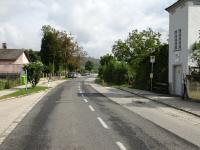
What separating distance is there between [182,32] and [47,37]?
68.0 metres

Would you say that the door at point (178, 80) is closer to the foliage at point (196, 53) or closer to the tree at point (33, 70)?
the foliage at point (196, 53)

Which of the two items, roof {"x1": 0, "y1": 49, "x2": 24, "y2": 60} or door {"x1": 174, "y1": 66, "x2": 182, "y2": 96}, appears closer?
door {"x1": 174, "y1": 66, "x2": 182, "y2": 96}

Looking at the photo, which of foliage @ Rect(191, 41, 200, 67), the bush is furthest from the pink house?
foliage @ Rect(191, 41, 200, 67)

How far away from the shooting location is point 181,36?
32594mm

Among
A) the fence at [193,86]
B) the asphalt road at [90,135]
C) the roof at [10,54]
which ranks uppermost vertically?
the roof at [10,54]

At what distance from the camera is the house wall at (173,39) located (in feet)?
103

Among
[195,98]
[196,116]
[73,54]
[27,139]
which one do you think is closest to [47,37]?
[73,54]

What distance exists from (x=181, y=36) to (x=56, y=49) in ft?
221

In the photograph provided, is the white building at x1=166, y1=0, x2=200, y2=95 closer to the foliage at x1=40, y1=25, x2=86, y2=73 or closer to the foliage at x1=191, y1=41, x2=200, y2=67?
the foliage at x1=191, y1=41, x2=200, y2=67

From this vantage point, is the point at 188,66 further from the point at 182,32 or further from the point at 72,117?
the point at 72,117

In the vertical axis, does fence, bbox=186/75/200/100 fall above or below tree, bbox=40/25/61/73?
below

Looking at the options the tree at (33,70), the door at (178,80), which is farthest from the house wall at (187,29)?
the tree at (33,70)

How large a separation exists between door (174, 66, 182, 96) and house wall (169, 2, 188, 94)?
0.35 meters

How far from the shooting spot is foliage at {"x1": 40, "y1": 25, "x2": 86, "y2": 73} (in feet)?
320
